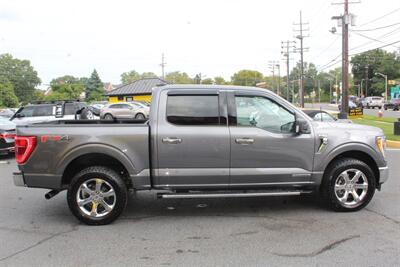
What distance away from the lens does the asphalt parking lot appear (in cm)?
420

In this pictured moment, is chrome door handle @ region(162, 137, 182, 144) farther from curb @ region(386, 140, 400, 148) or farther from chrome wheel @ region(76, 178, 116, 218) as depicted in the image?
curb @ region(386, 140, 400, 148)

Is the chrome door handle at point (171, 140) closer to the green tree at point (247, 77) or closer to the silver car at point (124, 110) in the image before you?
the silver car at point (124, 110)

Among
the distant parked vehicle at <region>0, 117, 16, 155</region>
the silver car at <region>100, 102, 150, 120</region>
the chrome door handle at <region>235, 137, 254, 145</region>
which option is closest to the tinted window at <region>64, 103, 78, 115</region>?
the distant parked vehicle at <region>0, 117, 16, 155</region>

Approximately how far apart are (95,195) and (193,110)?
1.73 metres

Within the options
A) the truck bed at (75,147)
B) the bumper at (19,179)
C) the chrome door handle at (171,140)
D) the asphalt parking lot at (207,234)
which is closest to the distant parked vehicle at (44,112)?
the asphalt parking lot at (207,234)

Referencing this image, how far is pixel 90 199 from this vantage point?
5.33m

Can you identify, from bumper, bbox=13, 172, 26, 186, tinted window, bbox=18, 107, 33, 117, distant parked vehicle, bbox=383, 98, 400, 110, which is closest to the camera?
bumper, bbox=13, 172, 26, 186

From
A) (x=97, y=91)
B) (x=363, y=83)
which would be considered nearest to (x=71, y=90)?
(x=97, y=91)

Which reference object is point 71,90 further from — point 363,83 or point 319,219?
point 319,219

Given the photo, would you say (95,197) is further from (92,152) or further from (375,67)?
(375,67)

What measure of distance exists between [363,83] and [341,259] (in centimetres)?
12409

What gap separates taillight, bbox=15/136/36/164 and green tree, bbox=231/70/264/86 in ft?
447

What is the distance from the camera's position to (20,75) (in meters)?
112

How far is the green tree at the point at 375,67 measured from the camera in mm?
105762
